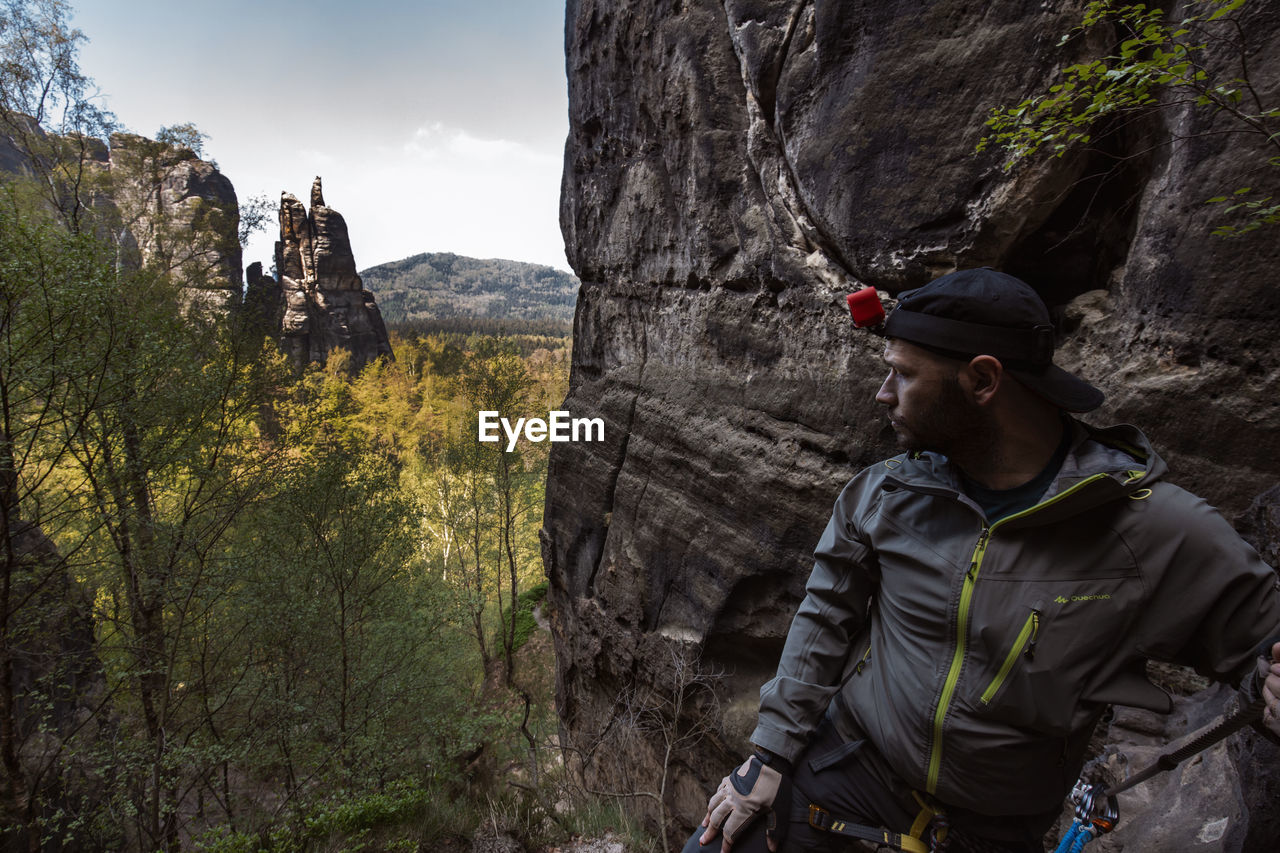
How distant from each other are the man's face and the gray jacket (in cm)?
12

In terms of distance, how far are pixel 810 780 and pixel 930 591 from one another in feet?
2.34

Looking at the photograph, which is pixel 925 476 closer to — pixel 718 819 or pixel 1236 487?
pixel 718 819

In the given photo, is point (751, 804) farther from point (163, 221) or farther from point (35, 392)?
point (163, 221)

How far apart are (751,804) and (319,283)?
44471mm

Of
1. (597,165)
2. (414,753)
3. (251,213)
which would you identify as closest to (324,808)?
(414,753)

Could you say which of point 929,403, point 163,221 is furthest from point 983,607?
point 163,221

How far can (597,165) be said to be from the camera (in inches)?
351

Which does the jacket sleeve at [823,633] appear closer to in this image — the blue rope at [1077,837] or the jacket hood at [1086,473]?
the jacket hood at [1086,473]

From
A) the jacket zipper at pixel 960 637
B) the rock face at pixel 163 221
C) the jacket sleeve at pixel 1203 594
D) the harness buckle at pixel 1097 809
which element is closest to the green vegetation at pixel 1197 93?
the jacket sleeve at pixel 1203 594

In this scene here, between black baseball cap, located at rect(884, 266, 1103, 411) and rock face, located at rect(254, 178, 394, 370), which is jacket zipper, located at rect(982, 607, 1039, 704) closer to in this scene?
black baseball cap, located at rect(884, 266, 1103, 411)

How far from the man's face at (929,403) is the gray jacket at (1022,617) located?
0.39 ft

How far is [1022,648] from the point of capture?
142cm

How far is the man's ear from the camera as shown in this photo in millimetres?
1480

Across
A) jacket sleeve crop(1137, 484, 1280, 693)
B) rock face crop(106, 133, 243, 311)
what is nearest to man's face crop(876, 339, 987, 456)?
jacket sleeve crop(1137, 484, 1280, 693)
